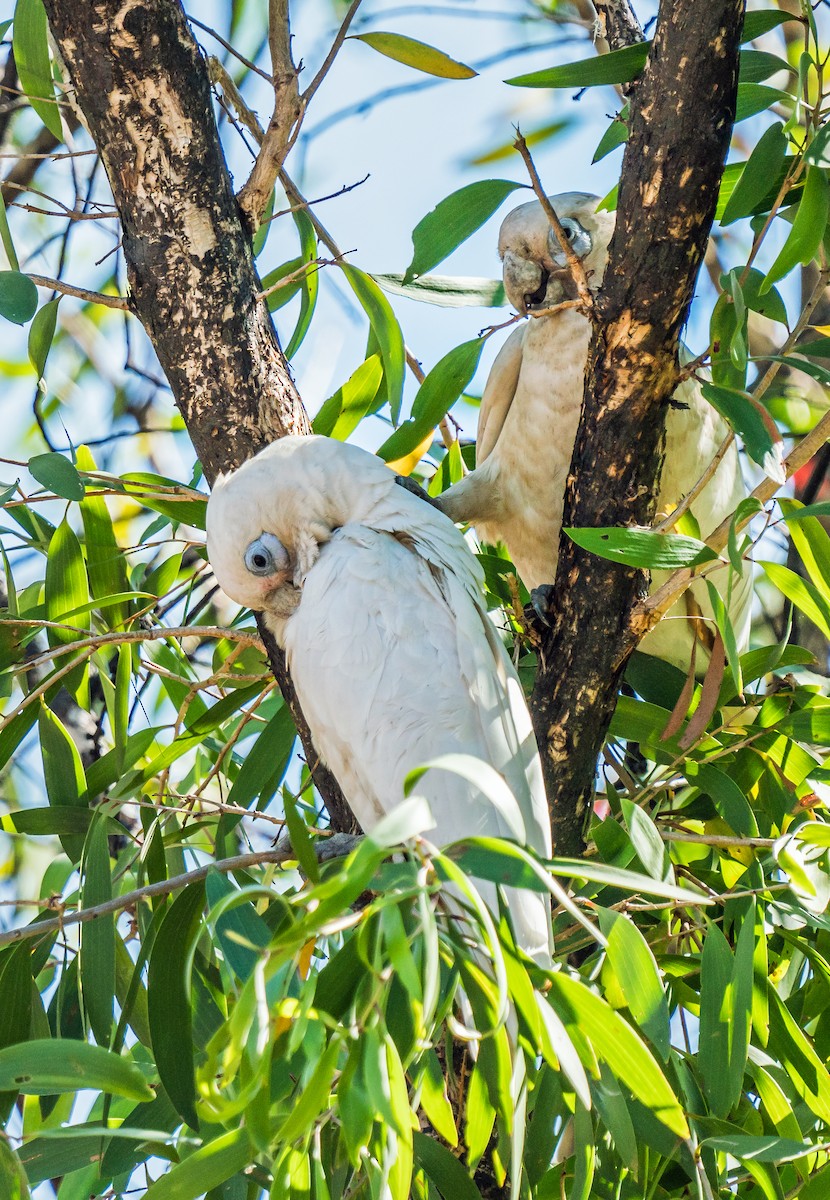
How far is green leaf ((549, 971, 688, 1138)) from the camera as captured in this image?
2.48 ft

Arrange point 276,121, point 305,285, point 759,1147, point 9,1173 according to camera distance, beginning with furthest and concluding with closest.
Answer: point 305,285 → point 276,121 → point 759,1147 → point 9,1173

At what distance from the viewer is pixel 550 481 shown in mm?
1724

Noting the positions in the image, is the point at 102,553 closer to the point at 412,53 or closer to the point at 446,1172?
the point at 412,53

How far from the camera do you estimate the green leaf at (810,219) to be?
114cm

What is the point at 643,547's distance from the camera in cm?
105

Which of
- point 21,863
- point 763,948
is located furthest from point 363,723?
point 21,863

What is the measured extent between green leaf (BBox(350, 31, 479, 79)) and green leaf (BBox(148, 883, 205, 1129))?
1.03m

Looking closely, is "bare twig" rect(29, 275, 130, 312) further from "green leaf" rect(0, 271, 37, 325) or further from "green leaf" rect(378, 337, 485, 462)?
"green leaf" rect(378, 337, 485, 462)

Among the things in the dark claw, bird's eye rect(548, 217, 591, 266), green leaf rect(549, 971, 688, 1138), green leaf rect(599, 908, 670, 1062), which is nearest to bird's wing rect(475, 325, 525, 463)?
bird's eye rect(548, 217, 591, 266)

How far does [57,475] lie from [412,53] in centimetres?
70

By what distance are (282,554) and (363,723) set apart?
245 mm

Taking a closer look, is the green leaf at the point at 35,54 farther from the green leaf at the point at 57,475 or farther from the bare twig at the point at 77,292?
the green leaf at the point at 57,475

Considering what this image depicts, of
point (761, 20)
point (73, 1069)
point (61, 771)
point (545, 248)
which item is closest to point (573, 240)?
point (545, 248)

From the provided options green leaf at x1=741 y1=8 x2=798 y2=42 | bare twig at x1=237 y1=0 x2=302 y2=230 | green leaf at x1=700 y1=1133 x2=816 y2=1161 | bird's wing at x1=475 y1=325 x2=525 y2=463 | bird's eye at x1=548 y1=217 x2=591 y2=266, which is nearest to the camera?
green leaf at x1=700 y1=1133 x2=816 y2=1161
